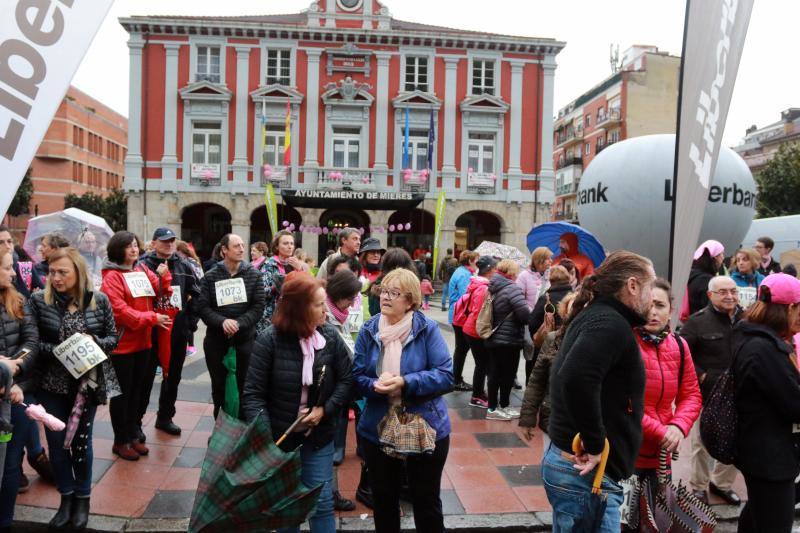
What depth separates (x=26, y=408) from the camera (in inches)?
144

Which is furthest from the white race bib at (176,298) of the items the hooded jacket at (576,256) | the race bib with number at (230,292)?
the hooded jacket at (576,256)

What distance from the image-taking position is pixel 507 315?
648cm

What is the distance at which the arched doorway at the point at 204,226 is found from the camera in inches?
1169

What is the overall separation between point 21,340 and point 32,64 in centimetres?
216

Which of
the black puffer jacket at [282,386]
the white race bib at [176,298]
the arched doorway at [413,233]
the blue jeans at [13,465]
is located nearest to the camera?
the black puffer jacket at [282,386]

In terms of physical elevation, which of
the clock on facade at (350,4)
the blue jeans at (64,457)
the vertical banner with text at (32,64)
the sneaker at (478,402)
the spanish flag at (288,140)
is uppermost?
the clock on facade at (350,4)

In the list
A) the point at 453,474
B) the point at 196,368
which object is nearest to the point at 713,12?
the point at 453,474

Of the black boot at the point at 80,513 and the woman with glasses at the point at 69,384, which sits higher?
the woman with glasses at the point at 69,384

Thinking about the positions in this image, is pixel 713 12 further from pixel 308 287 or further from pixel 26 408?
pixel 26 408

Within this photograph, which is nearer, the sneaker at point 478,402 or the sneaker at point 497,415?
the sneaker at point 497,415

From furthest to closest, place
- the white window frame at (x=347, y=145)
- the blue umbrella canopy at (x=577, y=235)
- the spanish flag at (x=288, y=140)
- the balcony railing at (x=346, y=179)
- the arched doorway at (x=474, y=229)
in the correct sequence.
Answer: the arched doorway at (x=474, y=229) < the white window frame at (x=347, y=145) < the balcony railing at (x=346, y=179) < the spanish flag at (x=288, y=140) < the blue umbrella canopy at (x=577, y=235)

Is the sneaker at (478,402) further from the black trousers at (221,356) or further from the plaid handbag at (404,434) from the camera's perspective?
the plaid handbag at (404,434)

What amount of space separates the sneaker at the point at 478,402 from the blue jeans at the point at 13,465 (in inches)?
189

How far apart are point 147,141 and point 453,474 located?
26.0 m
